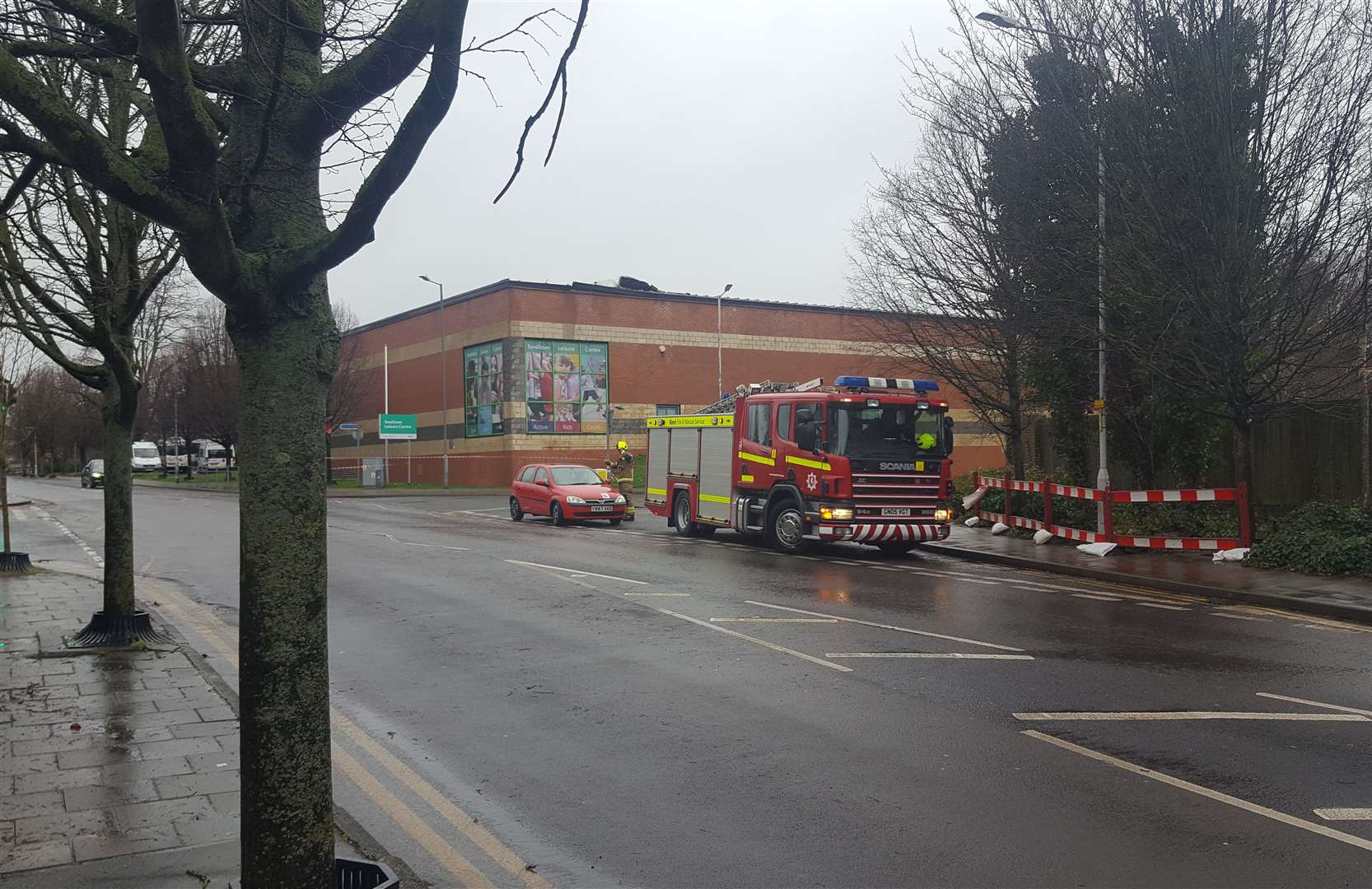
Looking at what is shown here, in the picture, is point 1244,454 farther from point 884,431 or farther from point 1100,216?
point 884,431

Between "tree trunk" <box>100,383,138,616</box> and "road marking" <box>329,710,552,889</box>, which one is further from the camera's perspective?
"tree trunk" <box>100,383,138,616</box>

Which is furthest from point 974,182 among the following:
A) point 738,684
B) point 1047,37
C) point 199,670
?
point 199,670

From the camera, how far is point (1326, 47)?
14.5m

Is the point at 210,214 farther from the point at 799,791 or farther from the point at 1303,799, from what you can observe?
the point at 1303,799

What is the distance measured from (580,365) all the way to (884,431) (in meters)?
33.5

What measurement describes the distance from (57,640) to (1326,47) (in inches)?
662

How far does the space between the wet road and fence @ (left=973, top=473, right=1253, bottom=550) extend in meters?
3.58

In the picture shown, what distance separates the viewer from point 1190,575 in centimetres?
1459

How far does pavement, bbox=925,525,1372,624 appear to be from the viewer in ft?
39.9

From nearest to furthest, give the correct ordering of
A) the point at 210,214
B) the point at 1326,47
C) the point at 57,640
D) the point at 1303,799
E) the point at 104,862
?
the point at 210,214 < the point at 104,862 < the point at 1303,799 < the point at 57,640 < the point at 1326,47

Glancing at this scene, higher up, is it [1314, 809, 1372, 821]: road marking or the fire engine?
the fire engine

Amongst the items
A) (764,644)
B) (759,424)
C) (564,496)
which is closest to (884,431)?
(759,424)

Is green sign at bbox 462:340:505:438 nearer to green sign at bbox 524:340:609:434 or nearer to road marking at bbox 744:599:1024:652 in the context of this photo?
green sign at bbox 524:340:609:434

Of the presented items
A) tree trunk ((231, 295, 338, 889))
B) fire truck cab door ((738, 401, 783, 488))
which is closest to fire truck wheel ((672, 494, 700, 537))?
fire truck cab door ((738, 401, 783, 488))
